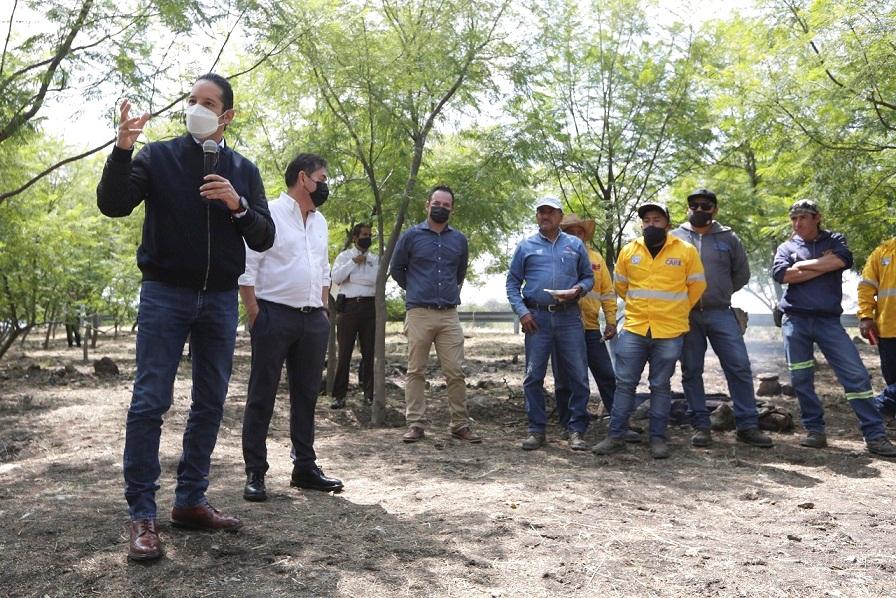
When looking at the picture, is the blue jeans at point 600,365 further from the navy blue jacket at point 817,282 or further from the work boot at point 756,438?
the navy blue jacket at point 817,282

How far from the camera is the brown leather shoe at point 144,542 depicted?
3.24m

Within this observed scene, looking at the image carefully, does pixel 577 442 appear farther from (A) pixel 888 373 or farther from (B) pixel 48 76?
(B) pixel 48 76

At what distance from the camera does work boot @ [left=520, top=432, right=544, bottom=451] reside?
21.7ft

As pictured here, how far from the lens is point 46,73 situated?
279 inches

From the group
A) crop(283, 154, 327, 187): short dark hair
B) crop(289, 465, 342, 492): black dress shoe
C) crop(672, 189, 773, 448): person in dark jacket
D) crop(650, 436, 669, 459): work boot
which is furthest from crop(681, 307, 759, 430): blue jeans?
crop(283, 154, 327, 187): short dark hair

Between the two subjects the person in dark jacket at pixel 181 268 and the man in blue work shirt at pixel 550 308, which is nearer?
the person in dark jacket at pixel 181 268

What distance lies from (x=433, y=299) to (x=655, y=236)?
2027mm

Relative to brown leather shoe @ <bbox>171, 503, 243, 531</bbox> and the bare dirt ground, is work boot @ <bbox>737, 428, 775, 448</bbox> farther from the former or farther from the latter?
brown leather shoe @ <bbox>171, 503, 243, 531</bbox>

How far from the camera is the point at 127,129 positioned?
3086 millimetres

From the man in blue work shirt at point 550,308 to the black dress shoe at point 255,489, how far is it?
2755 millimetres

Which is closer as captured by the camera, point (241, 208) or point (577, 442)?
point (241, 208)

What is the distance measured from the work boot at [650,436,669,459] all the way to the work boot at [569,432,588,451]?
23.2 inches

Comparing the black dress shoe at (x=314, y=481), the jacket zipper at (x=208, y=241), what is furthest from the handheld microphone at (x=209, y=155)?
the black dress shoe at (x=314, y=481)

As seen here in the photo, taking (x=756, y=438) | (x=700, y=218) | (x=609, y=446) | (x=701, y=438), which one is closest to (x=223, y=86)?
(x=609, y=446)
